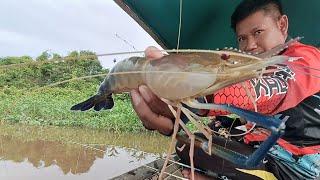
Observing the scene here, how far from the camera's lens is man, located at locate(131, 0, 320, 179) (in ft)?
4.87

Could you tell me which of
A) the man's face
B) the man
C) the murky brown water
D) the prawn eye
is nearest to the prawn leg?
the prawn eye

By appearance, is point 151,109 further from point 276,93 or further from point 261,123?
point 261,123

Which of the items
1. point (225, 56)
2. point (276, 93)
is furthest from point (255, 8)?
point (225, 56)

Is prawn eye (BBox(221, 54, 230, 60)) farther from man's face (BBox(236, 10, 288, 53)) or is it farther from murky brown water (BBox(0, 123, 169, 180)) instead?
murky brown water (BBox(0, 123, 169, 180))

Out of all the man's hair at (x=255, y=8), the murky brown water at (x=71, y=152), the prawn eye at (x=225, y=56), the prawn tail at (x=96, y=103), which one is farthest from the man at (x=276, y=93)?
the murky brown water at (x=71, y=152)

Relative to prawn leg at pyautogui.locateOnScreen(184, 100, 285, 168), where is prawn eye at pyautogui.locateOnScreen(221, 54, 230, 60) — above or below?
above

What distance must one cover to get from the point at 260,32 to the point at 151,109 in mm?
893

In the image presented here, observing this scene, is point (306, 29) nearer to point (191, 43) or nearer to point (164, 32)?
point (191, 43)

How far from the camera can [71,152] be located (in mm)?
7910

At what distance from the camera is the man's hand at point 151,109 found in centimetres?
154

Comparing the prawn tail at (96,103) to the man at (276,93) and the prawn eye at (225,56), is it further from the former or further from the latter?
the prawn eye at (225,56)

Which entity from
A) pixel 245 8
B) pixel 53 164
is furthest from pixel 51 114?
pixel 245 8

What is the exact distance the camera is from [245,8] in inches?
92.0

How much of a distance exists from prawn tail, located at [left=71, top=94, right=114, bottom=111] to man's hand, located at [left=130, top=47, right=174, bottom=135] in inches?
20.4
